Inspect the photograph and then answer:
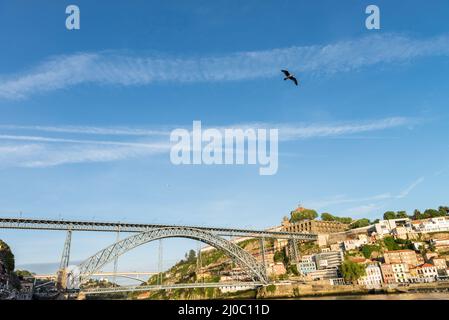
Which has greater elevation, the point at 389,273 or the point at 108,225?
the point at 108,225

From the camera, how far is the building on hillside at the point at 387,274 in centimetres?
6225

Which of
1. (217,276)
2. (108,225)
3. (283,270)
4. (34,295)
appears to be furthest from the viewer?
(217,276)

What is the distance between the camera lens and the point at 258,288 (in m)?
62.8

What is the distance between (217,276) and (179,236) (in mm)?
34576

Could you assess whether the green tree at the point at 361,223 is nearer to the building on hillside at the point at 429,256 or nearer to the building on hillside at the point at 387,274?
the building on hillside at the point at 429,256

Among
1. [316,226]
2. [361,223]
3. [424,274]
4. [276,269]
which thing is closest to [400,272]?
[424,274]

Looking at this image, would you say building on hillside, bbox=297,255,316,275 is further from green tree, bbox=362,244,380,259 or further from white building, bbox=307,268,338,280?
green tree, bbox=362,244,380,259

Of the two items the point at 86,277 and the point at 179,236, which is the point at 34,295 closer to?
the point at 86,277

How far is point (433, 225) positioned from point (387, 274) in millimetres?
26200

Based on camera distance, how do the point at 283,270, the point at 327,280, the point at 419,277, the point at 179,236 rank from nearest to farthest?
the point at 179,236, the point at 419,277, the point at 327,280, the point at 283,270

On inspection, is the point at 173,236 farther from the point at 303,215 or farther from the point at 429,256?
the point at 303,215

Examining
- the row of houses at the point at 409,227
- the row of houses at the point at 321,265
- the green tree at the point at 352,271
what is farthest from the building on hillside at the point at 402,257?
the row of houses at the point at 409,227

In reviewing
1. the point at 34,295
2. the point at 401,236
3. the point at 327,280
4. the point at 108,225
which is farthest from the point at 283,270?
the point at 34,295

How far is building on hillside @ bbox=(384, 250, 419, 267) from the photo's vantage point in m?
65.6
